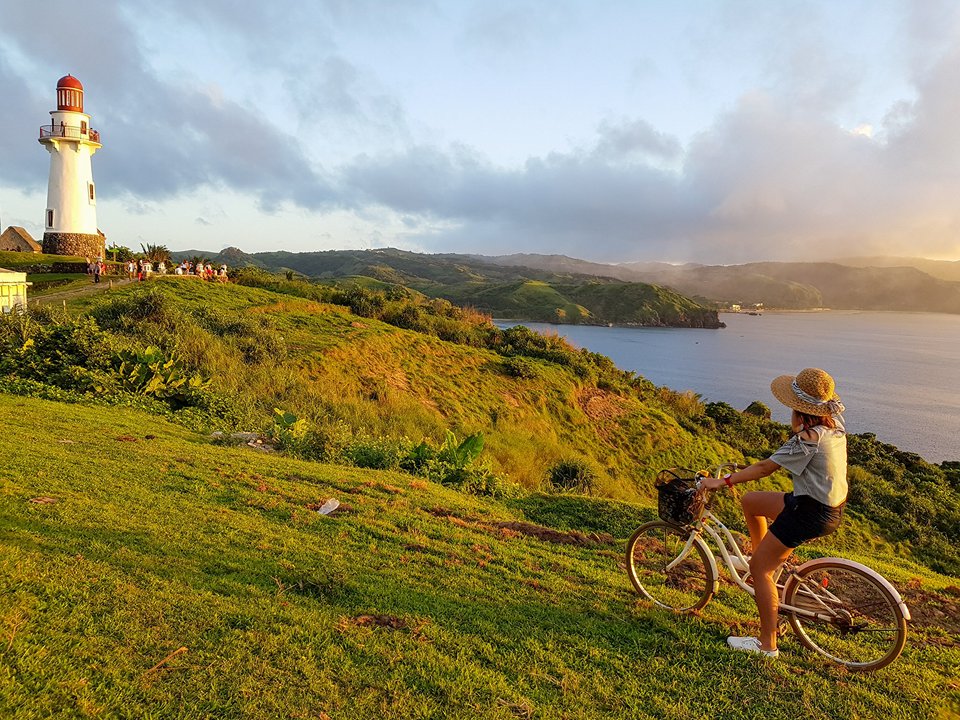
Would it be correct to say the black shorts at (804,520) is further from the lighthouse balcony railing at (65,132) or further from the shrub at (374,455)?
the lighthouse balcony railing at (65,132)

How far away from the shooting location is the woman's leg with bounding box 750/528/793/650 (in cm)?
435

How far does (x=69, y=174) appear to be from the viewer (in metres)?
35.9

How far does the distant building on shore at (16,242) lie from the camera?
4441cm

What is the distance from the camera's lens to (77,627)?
3773 mm

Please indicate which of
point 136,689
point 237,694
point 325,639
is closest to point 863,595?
point 325,639

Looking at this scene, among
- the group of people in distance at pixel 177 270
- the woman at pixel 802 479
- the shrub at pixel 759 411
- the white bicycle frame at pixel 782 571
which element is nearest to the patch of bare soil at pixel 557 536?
the white bicycle frame at pixel 782 571

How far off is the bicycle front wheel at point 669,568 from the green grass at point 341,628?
0.21 meters

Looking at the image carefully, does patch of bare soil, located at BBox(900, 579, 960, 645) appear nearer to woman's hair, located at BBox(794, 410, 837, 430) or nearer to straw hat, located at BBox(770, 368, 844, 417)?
woman's hair, located at BBox(794, 410, 837, 430)

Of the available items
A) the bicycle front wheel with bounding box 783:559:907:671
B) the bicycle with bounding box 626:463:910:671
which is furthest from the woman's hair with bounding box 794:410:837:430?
the bicycle front wheel with bounding box 783:559:907:671

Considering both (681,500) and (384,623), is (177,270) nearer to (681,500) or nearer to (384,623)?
(384,623)

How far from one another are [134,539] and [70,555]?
64cm

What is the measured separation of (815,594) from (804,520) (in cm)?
85

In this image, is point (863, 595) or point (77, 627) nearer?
point (77, 627)

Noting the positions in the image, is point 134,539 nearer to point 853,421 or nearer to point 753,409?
point 753,409
